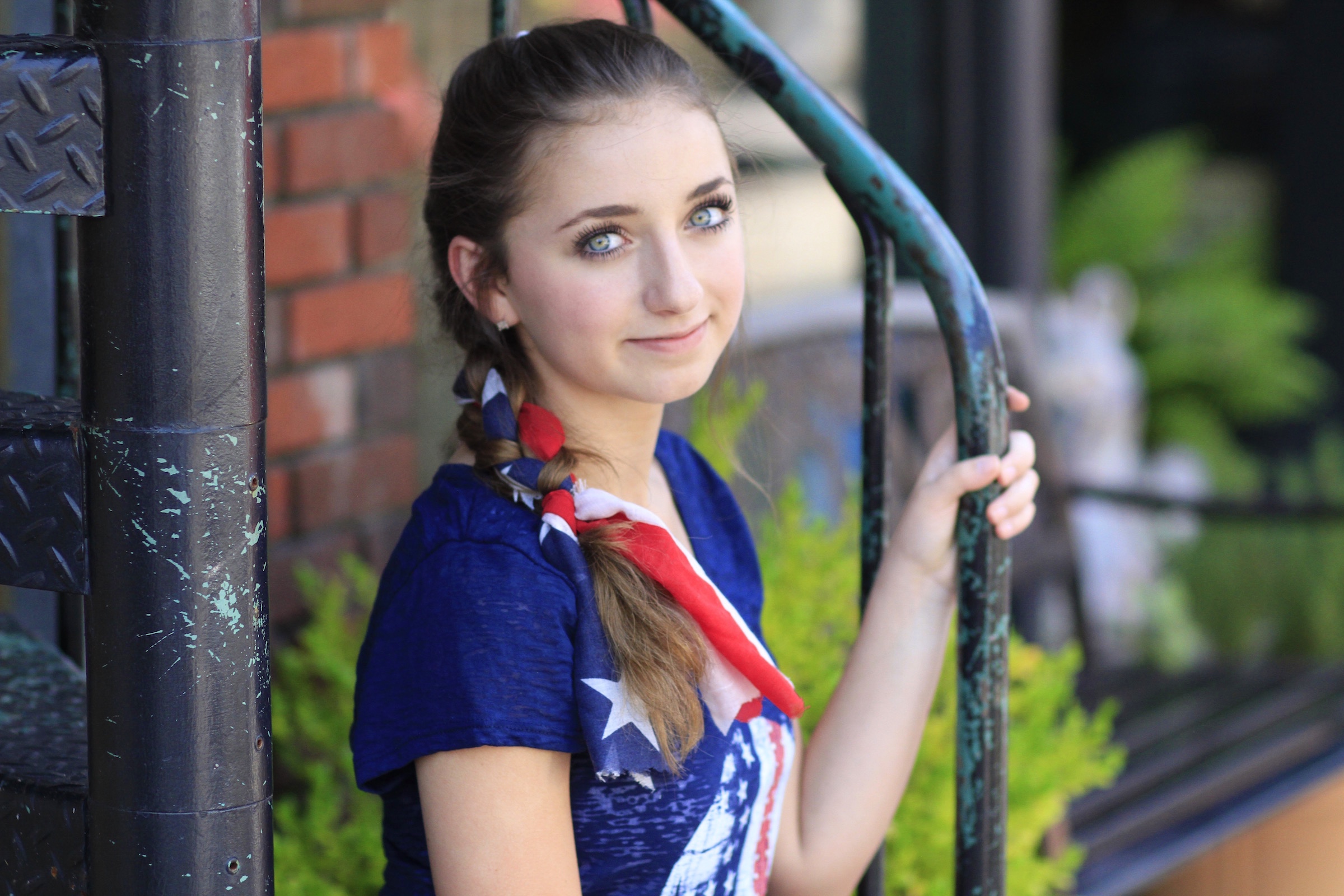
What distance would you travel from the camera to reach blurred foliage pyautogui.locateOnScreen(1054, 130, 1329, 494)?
614 cm

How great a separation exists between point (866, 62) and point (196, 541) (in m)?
3.35

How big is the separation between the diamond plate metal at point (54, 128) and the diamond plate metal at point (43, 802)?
0.41 meters

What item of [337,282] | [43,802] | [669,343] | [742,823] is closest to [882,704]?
[742,823]

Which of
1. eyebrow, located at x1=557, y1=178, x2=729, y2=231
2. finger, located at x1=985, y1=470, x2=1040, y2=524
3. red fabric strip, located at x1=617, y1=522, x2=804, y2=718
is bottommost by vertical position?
red fabric strip, located at x1=617, y1=522, x2=804, y2=718

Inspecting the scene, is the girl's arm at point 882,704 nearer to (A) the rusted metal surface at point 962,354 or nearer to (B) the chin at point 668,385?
(A) the rusted metal surface at point 962,354

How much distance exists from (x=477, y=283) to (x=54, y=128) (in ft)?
1.45

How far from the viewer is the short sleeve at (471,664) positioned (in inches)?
44.8

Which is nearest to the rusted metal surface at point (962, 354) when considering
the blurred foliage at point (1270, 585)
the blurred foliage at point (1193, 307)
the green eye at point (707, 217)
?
the green eye at point (707, 217)

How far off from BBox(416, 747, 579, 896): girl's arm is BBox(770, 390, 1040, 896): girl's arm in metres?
0.42

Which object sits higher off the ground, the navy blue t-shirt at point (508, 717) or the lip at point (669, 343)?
the lip at point (669, 343)

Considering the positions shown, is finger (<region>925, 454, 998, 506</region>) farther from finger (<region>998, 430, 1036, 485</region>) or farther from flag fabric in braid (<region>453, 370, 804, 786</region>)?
flag fabric in braid (<region>453, 370, 804, 786</region>)

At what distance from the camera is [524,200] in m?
1.25

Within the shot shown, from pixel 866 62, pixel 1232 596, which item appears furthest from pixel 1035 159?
pixel 1232 596

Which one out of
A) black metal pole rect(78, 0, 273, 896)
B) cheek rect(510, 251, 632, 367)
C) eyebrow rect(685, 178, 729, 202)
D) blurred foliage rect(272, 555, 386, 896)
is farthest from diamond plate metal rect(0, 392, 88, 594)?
blurred foliage rect(272, 555, 386, 896)
